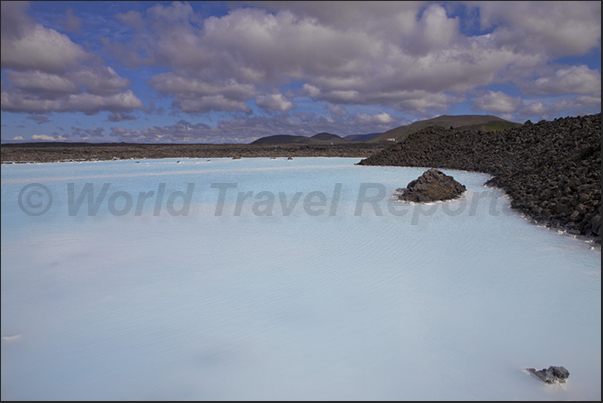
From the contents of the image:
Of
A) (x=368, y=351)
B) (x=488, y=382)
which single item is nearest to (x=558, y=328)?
(x=488, y=382)

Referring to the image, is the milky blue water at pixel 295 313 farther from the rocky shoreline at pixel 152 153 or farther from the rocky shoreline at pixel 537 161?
the rocky shoreline at pixel 152 153

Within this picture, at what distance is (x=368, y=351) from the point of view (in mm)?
2320

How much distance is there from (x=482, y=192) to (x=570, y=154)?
222 cm

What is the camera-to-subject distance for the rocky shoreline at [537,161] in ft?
17.6

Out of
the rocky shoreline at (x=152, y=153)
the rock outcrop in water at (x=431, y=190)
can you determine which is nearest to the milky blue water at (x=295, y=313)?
the rock outcrop in water at (x=431, y=190)

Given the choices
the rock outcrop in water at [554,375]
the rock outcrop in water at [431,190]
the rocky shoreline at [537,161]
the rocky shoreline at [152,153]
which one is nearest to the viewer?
the rock outcrop in water at [554,375]

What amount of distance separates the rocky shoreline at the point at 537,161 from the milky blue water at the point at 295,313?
59 cm

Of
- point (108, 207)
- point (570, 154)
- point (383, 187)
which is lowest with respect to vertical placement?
point (108, 207)

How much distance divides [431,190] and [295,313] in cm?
623

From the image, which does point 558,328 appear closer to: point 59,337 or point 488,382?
point 488,382

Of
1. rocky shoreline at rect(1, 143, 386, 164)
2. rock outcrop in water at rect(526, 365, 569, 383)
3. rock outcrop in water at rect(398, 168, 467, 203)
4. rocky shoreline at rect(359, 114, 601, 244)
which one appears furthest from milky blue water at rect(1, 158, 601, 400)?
rocky shoreline at rect(1, 143, 386, 164)

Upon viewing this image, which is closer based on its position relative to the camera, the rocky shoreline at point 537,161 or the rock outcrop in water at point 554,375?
the rock outcrop in water at point 554,375

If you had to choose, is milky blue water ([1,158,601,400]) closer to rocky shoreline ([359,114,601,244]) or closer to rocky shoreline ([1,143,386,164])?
rocky shoreline ([359,114,601,244])

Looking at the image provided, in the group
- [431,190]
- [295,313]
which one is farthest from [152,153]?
[295,313]
